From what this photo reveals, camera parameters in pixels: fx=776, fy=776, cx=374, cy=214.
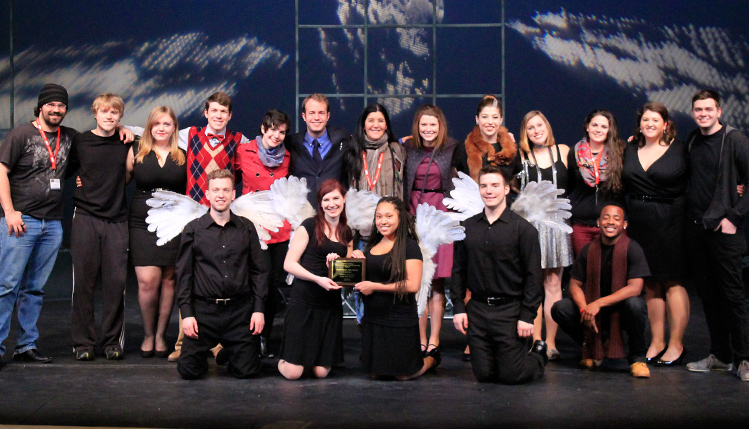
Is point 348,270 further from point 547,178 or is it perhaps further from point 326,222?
point 547,178

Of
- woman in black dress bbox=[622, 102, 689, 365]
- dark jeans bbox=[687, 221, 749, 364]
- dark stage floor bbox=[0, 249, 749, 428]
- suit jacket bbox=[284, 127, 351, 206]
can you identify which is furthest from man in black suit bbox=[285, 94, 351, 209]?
dark jeans bbox=[687, 221, 749, 364]

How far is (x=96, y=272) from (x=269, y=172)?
1.12 metres

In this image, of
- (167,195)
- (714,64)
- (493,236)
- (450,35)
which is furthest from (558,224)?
(714,64)

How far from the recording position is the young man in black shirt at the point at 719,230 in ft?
12.8

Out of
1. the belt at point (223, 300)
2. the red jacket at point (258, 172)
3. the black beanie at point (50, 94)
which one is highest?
the black beanie at point (50, 94)

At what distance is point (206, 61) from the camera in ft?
27.2

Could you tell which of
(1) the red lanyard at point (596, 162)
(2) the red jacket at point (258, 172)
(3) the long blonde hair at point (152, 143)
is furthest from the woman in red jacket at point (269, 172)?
(1) the red lanyard at point (596, 162)

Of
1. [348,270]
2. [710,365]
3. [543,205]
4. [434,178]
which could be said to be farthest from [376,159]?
[710,365]

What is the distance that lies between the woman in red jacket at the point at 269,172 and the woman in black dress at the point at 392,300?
709mm

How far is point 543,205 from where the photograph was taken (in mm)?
4129

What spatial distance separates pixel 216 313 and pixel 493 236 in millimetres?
1453

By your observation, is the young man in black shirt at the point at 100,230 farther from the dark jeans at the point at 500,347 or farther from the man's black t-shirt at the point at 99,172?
the dark jeans at the point at 500,347

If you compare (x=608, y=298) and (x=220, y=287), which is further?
(x=608, y=298)

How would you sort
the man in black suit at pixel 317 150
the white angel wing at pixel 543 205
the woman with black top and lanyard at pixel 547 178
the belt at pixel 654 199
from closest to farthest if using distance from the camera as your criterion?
the white angel wing at pixel 543 205 < the belt at pixel 654 199 < the woman with black top and lanyard at pixel 547 178 < the man in black suit at pixel 317 150
